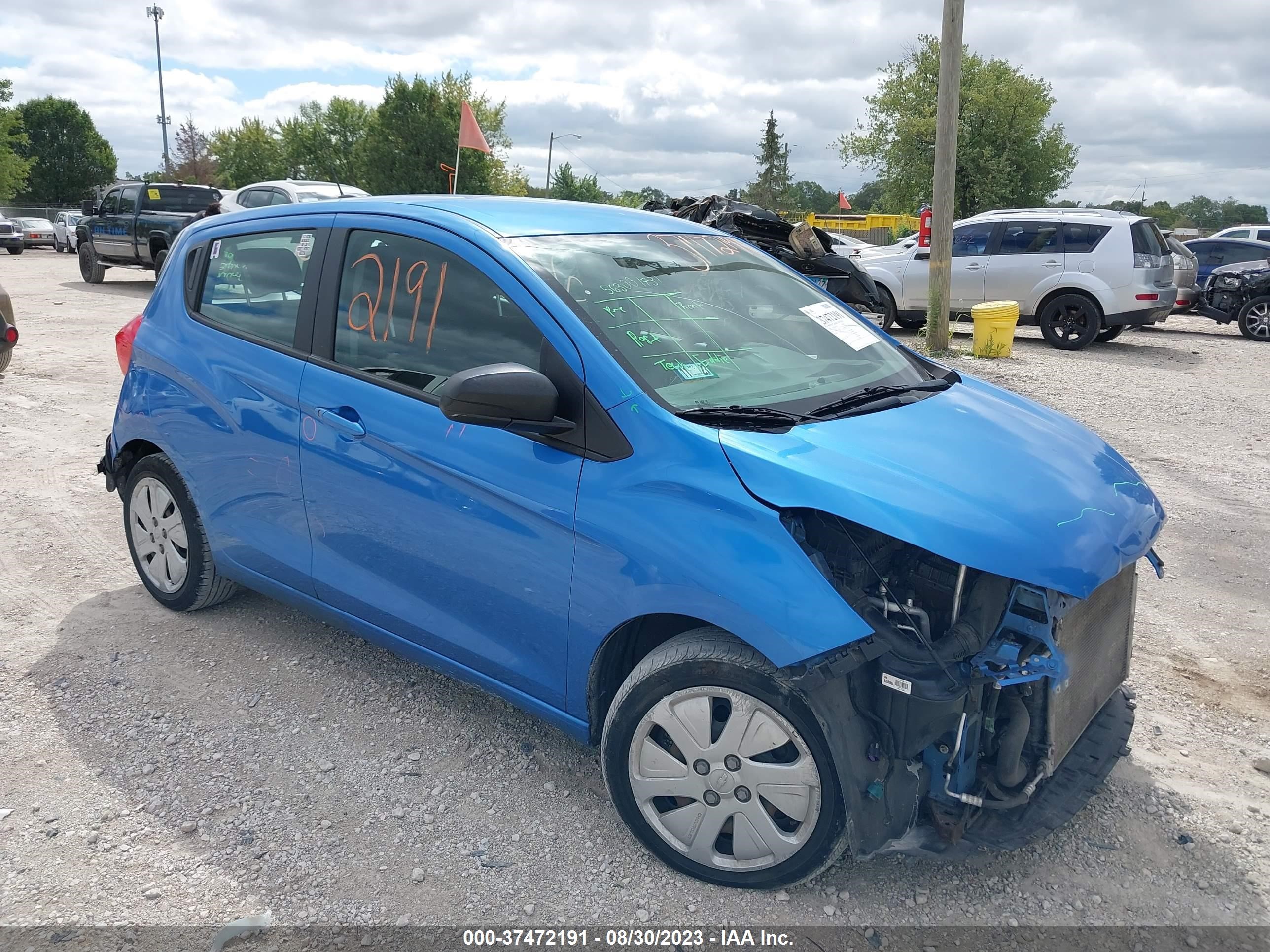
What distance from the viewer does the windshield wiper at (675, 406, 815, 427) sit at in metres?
2.71

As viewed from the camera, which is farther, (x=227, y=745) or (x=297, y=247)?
(x=297, y=247)

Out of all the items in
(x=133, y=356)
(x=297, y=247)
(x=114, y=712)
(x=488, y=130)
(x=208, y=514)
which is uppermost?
(x=488, y=130)

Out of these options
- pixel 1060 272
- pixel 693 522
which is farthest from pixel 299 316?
pixel 1060 272

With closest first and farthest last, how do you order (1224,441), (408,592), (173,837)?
(173,837) < (408,592) < (1224,441)

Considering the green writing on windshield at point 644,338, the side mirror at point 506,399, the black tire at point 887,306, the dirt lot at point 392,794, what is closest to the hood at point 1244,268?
the black tire at point 887,306

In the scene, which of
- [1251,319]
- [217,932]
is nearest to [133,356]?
[217,932]

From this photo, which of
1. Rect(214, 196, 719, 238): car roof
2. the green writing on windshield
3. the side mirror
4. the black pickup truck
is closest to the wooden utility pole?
Rect(214, 196, 719, 238): car roof

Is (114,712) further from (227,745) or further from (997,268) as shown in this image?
(997,268)

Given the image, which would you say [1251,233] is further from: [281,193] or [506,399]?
[506,399]

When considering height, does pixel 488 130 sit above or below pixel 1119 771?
above

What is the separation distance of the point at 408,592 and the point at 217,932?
1102mm

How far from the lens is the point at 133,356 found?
4297mm

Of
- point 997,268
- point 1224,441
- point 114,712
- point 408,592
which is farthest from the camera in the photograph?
point 997,268

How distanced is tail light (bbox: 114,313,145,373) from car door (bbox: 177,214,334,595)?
32 centimetres
